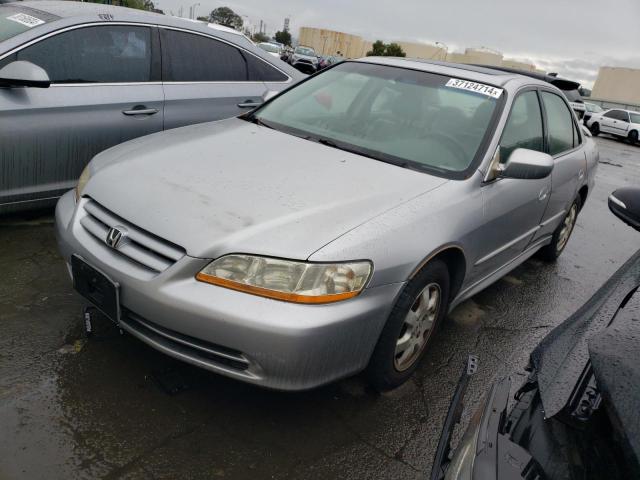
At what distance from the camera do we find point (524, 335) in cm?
351

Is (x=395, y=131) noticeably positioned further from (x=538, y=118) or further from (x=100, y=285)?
(x=100, y=285)

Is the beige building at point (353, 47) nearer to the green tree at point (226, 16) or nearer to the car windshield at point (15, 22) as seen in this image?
the green tree at point (226, 16)

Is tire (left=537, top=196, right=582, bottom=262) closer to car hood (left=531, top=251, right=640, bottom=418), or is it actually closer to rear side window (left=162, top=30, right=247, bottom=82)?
rear side window (left=162, top=30, right=247, bottom=82)

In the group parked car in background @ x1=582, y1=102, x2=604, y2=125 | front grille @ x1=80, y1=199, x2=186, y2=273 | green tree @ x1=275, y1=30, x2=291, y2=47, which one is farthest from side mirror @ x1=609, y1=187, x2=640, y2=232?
green tree @ x1=275, y1=30, x2=291, y2=47

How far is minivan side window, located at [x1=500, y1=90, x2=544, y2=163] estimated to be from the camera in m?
3.11

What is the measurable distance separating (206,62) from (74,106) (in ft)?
3.96

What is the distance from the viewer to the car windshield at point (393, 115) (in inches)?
115

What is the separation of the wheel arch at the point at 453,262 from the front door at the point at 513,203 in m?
0.15

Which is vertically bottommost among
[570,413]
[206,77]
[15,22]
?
[570,413]

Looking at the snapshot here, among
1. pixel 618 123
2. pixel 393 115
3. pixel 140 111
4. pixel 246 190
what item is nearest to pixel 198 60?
pixel 140 111

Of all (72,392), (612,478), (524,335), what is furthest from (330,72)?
(612,478)

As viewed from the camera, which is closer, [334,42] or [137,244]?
[137,244]

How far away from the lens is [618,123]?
23.0m

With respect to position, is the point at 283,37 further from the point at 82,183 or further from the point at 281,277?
the point at 281,277
